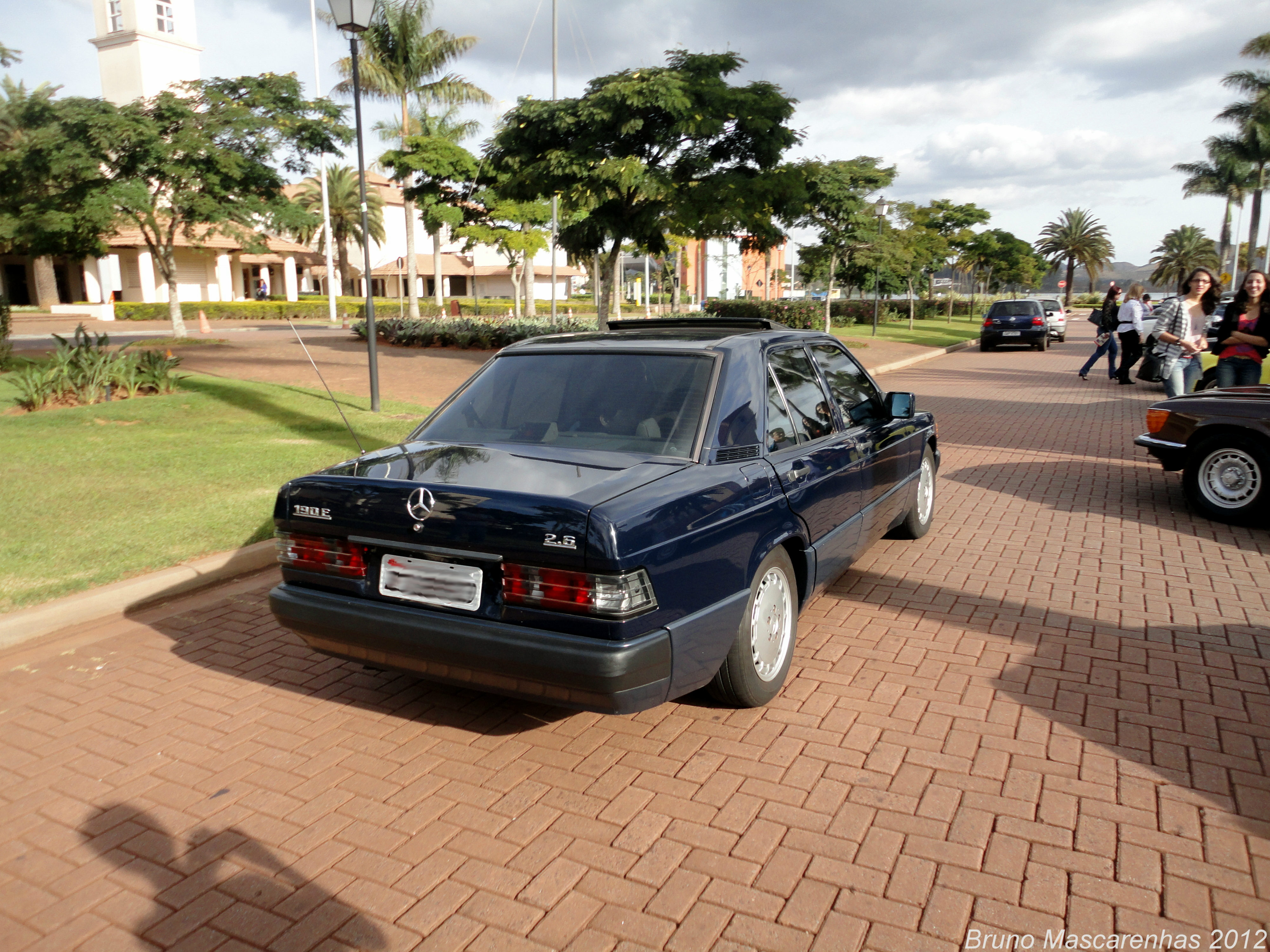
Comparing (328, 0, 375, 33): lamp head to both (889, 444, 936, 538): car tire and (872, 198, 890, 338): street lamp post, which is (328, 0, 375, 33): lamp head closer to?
(889, 444, 936, 538): car tire

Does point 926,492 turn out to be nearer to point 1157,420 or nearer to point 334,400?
point 1157,420

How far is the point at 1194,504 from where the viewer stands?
24.6ft

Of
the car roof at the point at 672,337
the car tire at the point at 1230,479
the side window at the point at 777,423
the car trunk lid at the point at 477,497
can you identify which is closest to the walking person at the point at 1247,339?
the car tire at the point at 1230,479

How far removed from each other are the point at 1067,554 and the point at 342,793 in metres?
5.18

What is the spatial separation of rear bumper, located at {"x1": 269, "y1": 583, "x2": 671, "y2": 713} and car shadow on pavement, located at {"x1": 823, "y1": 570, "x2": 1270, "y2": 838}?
5.60 ft

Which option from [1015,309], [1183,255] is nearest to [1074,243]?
[1183,255]

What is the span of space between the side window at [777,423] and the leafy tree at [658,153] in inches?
499

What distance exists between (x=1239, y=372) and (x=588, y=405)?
7.77m

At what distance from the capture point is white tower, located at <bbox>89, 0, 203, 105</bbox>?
49.6m

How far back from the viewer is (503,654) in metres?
3.27

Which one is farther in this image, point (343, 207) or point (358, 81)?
point (343, 207)

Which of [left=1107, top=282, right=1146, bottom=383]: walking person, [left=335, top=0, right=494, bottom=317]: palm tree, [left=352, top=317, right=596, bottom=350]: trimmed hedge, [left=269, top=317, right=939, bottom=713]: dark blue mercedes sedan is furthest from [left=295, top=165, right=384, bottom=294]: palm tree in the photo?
[left=269, top=317, right=939, bottom=713]: dark blue mercedes sedan

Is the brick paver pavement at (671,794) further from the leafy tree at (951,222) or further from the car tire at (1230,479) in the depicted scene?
the leafy tree at (951,222)

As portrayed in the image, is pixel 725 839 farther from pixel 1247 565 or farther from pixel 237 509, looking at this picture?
pixel 237 509
